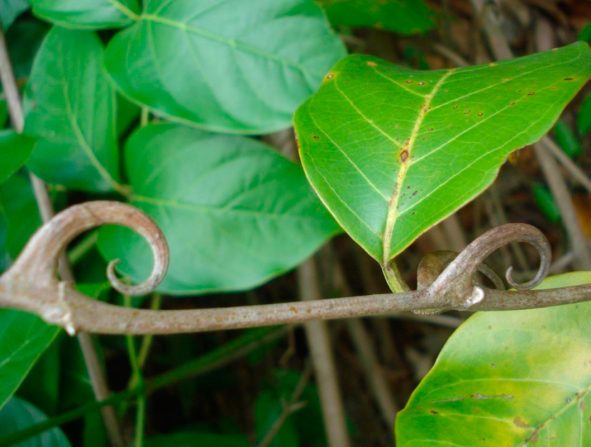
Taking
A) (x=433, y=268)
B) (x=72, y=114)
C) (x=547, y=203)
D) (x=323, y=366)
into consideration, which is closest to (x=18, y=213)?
(x=72, y=114)

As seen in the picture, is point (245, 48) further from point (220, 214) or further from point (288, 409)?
point (288, 409)

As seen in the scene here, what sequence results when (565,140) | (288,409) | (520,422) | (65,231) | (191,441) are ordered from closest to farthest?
(65,231), (520,422), (191,441), (288,409), (565,140)

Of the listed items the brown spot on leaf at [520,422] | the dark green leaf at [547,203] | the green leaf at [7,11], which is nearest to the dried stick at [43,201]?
the green leaf at [7,11]

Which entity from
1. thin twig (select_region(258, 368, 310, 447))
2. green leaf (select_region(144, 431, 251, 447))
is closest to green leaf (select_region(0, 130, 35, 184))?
green leaf (select_region(144, 431, 251, 447))

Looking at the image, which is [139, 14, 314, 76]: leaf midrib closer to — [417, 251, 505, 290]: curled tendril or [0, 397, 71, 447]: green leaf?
[417, 251, 505, 290]: curled tendril

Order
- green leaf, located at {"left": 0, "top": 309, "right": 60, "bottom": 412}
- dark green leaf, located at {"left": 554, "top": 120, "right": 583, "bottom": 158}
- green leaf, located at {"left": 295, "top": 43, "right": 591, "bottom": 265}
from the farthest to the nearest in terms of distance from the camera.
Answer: dark green leaf, located at {"left": 554, "top": 120, "right": 583, "bottom": 158} < green leaf, located at {"left": 0, "top": 309, "right": 60, "bottom": 412} < green leaf, located at {"left": 295, "top": 43, "right": 591, "bottom": 265}

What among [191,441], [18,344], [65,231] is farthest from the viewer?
[191,441]

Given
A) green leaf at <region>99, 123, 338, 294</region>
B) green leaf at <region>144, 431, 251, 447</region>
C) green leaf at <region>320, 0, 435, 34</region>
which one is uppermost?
green leaf at <region>320, 0, 435, 34</region>
